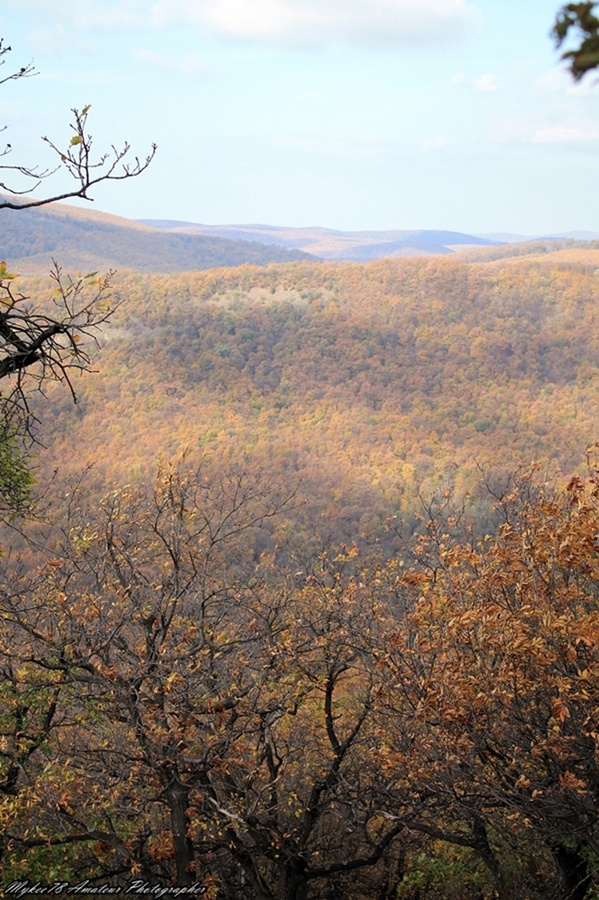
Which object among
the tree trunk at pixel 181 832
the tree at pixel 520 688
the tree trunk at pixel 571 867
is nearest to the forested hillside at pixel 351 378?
the tree trunk at pixel 571 867

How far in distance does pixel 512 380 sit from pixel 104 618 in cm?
11086

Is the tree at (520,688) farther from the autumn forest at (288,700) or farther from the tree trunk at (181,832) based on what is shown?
the tree trunk at (181,832)

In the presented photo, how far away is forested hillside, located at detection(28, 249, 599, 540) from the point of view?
88.6m

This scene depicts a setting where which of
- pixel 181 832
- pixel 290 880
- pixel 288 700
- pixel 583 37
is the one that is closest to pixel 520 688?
pixel 181 832

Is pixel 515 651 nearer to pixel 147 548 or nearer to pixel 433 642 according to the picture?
pixel 433 642

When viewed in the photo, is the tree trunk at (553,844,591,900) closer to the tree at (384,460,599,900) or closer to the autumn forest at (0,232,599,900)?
the autumn forest at (0,232,599,900)

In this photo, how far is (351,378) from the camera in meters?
118

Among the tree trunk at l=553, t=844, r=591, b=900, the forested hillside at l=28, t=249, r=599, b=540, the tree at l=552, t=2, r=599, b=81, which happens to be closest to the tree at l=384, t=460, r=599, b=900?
the tree trunk at l=553, t=844, r=591, b=900

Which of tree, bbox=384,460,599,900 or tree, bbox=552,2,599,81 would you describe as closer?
tree, bbox=552,2,599,81

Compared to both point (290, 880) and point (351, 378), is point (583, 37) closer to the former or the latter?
point (290, 880)

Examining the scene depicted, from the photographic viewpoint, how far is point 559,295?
446 feet

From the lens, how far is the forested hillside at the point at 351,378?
88.6m

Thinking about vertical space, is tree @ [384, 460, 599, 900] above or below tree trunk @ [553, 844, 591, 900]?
above

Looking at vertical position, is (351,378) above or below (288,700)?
below
